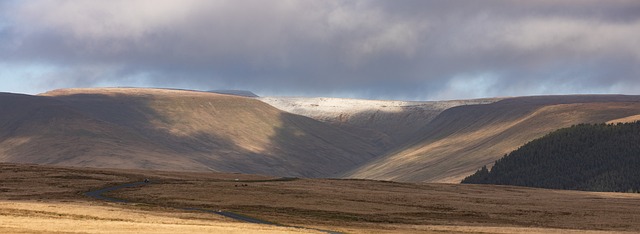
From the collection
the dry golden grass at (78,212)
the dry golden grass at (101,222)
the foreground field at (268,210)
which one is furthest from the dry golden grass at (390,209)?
the dry golden grass at (101,222)

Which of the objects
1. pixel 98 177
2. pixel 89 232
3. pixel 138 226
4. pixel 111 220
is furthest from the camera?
pixel 98 177

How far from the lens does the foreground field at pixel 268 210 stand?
85500 mm

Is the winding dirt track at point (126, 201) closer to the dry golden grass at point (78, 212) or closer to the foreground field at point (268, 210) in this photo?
the foreground field at point (268, 210)

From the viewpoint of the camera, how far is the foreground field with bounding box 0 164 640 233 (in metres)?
85.5

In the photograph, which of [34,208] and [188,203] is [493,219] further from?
[34,208]

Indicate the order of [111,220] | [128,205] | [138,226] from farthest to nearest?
[128,205] → [111,220] → [138,226]

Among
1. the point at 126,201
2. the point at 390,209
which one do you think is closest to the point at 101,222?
the point at 126,201

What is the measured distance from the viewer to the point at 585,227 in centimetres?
12381

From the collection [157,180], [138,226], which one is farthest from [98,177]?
[138,226]

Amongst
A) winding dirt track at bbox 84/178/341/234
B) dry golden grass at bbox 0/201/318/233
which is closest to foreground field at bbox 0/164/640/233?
dry golden grass at bbox 0/201/318/233

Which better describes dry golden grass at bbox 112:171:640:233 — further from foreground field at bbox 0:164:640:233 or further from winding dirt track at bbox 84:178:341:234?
winding dirt track at bbox 84:178:341:234

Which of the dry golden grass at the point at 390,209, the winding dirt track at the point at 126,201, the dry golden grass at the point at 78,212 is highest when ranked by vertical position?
the dry golden grass at the point at 78,212

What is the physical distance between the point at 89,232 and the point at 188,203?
66271 millimetres

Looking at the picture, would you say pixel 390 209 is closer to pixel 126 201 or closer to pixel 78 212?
pixel 126 201
